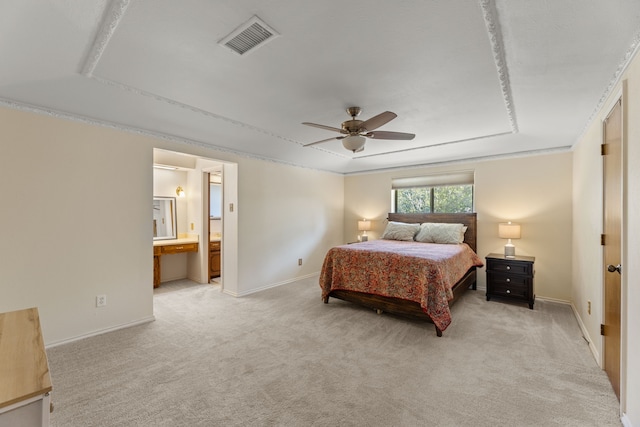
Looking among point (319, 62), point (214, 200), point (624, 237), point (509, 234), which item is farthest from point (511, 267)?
point (214, 200)

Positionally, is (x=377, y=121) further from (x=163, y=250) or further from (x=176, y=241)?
(x=176, y=241)

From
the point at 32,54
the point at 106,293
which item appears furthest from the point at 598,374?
the point at 32,54

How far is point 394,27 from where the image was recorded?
A: 163 cm

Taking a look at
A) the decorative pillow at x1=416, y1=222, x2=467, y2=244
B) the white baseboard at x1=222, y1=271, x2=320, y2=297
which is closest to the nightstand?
the decorative pillow at x1=416, y1=222, x2=467, y2=244

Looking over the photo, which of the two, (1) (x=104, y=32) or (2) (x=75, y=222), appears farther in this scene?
(2) (x=75, y=222)

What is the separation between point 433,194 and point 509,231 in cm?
151

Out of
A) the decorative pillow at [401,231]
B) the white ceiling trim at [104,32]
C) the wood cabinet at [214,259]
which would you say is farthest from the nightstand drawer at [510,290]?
the white ceiling trim at [104,32]

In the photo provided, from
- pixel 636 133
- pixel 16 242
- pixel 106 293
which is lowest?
pixel 106 293

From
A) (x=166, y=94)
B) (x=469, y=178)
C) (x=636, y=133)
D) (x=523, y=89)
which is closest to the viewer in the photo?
(x=636, y=133)

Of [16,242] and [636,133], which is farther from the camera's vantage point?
[16,242]

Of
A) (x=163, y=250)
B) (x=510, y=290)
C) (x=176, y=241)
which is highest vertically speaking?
(x=176, y=241)

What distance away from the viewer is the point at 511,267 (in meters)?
3.82

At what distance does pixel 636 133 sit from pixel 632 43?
0.54m

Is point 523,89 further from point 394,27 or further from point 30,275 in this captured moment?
point 30,275
